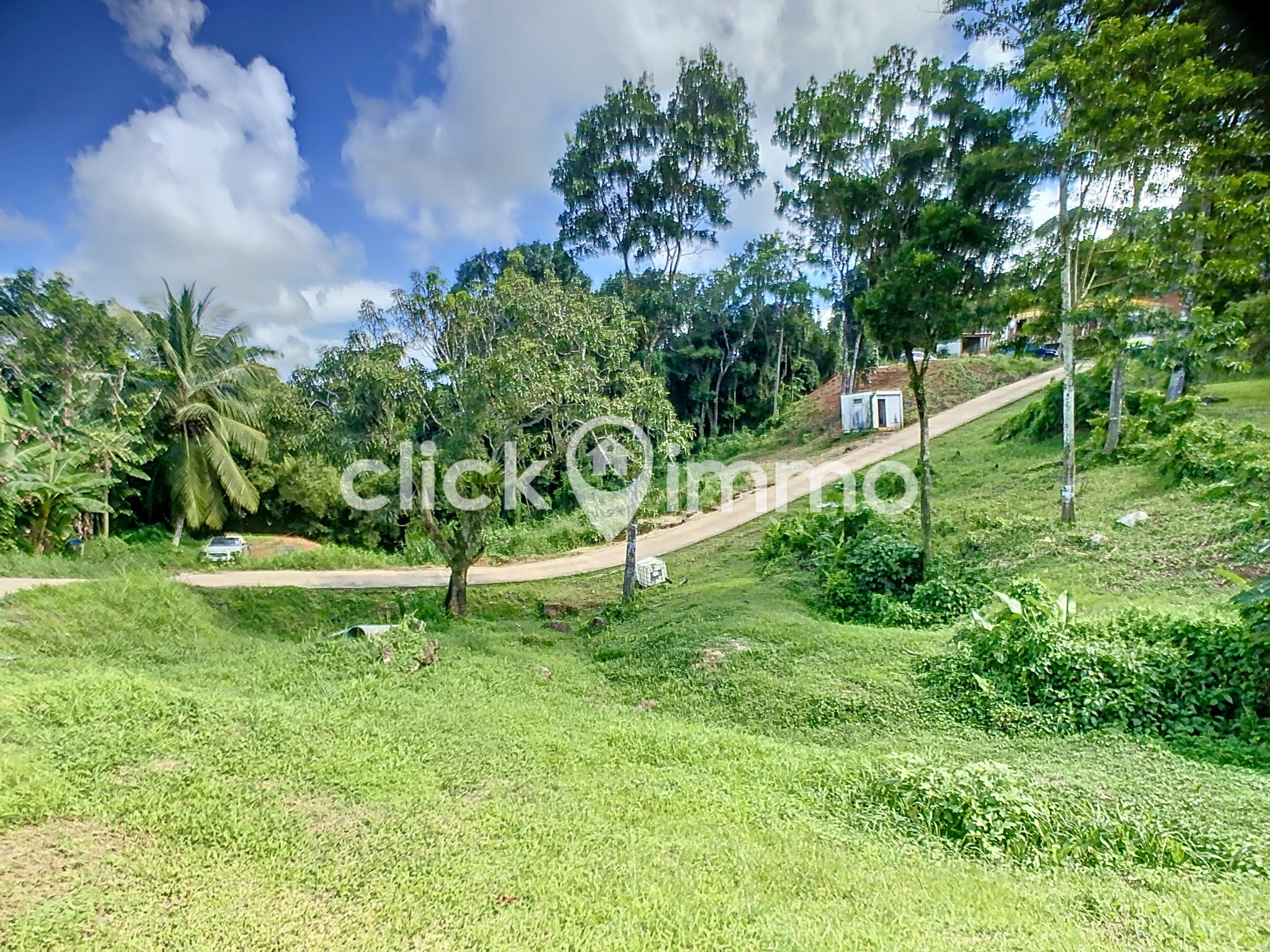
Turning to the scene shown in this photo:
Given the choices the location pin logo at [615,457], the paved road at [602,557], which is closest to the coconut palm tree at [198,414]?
the paved road at [602,557]

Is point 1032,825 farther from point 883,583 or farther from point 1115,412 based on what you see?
point 1115,412

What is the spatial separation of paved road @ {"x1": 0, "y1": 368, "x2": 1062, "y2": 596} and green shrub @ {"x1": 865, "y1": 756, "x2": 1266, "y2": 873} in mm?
10443

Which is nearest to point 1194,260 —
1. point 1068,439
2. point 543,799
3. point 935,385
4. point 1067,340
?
point 1067,340

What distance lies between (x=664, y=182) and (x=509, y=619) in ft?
66.4

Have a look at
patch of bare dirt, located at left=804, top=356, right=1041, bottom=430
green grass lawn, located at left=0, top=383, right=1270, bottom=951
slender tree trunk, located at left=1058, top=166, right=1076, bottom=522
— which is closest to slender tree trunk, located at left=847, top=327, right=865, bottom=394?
patch of bare dirt, located at left=804, top=356, right=1041, bottom=430

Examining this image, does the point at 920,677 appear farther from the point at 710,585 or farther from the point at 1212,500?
the point at 1212,500

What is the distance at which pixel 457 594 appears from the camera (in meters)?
10.2

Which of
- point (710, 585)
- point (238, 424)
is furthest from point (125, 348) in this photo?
point (710, 585)

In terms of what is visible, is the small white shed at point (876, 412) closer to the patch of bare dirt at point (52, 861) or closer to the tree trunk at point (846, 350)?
the tree trunk at point (846, 350)

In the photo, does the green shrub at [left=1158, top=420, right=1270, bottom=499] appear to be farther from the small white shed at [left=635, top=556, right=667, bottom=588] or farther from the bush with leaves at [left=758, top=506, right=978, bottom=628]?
the small white shed at [left=635, top=556, right=667, bottom=588]

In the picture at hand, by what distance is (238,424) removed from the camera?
62.6 ft

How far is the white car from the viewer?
15562 millimetres

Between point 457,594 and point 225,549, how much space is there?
10.3 m

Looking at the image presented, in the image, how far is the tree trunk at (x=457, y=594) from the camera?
10.1 meters
